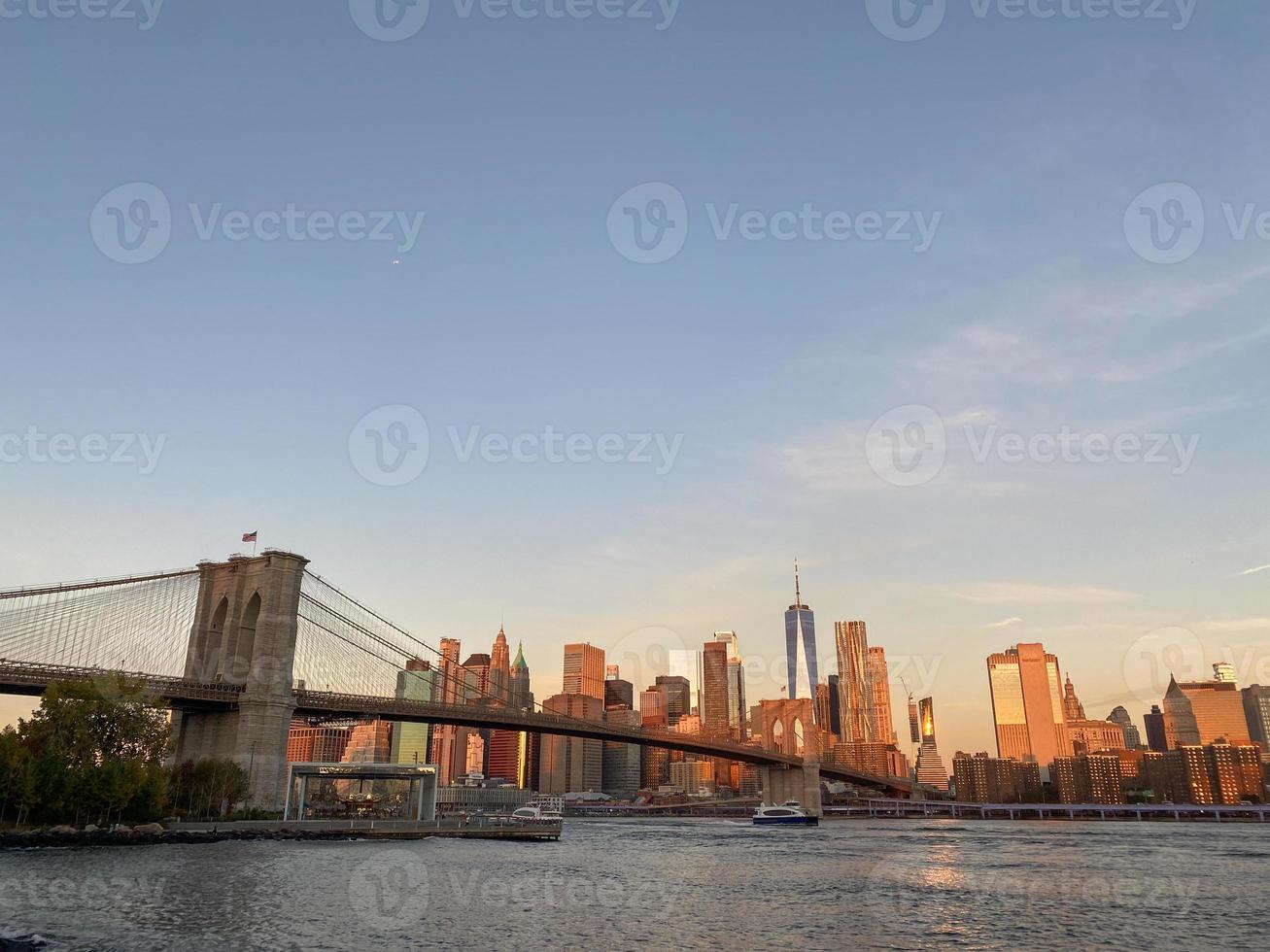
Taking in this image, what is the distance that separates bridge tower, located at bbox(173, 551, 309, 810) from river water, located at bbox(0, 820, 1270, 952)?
44.8 feet

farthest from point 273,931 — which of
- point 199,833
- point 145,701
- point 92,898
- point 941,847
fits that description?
point 941,847

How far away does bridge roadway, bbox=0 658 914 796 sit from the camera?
66.1 m

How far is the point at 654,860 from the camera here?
6875 centimetres

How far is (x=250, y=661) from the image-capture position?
8300 cm

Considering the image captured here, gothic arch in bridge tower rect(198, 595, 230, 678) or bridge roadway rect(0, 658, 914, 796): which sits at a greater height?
gothic arch in bridge tower rect(198, 595, 230, 678)

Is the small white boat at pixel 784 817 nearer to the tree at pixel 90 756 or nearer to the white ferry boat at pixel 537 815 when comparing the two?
the white ferry boat at pixel 537 815

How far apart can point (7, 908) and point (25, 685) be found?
132ft

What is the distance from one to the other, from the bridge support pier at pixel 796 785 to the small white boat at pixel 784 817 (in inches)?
547

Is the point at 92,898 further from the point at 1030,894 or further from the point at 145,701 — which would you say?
the point at 1030,894

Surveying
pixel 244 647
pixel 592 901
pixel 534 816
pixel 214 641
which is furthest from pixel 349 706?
pixel 592 901

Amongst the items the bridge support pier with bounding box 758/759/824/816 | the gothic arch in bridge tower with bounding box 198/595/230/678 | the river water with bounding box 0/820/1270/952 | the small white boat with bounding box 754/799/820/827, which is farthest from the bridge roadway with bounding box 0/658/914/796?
the bridge support pier with bounding box 758/759/824/816

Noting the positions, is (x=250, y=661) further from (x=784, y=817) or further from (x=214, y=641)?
(x=784, y=817)

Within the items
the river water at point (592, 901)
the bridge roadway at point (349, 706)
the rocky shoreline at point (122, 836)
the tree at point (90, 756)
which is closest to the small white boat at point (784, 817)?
the bridge roadway at point (349, 706)

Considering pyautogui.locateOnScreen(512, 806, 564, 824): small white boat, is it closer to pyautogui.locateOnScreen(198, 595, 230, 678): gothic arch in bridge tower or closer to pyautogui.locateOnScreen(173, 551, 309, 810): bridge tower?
pyautogui.locateOnScreen(173, 551, 309, 810): bridge tower
